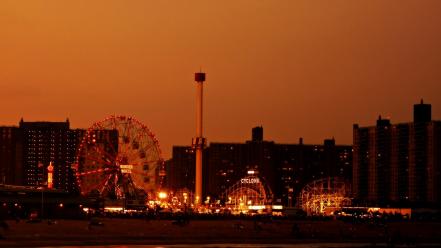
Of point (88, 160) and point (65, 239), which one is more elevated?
point (88, 160)

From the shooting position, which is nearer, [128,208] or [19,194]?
[19,194]

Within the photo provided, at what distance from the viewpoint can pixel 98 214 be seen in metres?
151

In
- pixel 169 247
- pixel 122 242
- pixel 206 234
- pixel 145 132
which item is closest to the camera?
pixel 169 247

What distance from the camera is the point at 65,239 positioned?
79.4 metres

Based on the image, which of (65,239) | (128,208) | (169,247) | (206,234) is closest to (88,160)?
(128,208)

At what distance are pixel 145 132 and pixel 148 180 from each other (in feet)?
30.9

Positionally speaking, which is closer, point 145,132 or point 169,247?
point 169,247

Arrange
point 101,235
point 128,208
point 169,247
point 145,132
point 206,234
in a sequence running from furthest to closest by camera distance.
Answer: point 128,208 → point 145,132 → point 206,234 → point 101,235 → point 169,247

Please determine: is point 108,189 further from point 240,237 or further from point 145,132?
point 240,237

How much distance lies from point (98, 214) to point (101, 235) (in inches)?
2567

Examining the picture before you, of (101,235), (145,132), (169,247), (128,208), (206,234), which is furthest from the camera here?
(128,208)

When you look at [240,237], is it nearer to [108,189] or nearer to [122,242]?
[122,242]

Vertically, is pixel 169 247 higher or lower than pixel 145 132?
lower

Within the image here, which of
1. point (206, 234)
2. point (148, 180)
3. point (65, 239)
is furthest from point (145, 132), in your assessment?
point (65, 239)
